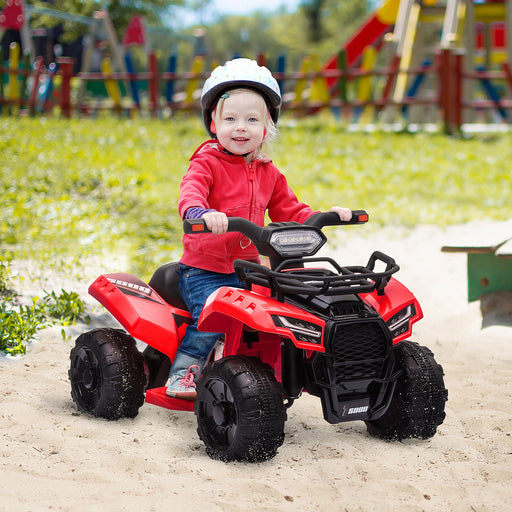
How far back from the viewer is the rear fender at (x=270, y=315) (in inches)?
105

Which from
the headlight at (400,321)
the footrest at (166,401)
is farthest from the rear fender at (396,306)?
the footrest at (166,401)

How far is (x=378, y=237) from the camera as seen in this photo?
24.8ft

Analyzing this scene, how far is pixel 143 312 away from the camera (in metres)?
3.21

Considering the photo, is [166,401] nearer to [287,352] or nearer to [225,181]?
[287,352]

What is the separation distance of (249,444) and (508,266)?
3176mm

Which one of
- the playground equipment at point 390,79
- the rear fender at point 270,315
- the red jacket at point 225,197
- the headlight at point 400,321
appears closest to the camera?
the rear fender at point 270,315

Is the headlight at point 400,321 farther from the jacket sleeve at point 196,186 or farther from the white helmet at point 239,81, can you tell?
the white helmet at point 239,81

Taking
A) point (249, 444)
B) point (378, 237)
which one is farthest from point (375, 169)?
point (249, 444)

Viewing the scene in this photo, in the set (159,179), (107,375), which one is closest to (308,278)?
(107,375)

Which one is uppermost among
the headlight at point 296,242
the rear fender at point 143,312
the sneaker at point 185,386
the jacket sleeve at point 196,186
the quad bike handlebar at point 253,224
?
the jacket sleeve at point 196,186

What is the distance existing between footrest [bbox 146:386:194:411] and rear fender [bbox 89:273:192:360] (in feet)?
0.53

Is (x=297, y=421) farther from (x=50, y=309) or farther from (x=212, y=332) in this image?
(x=50, y=309)

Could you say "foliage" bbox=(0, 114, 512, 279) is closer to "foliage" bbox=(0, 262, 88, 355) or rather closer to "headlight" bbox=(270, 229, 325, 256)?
"foliage" bbox=(0, 262, 88, 355)

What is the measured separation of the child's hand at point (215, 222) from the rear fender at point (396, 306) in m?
0.63
